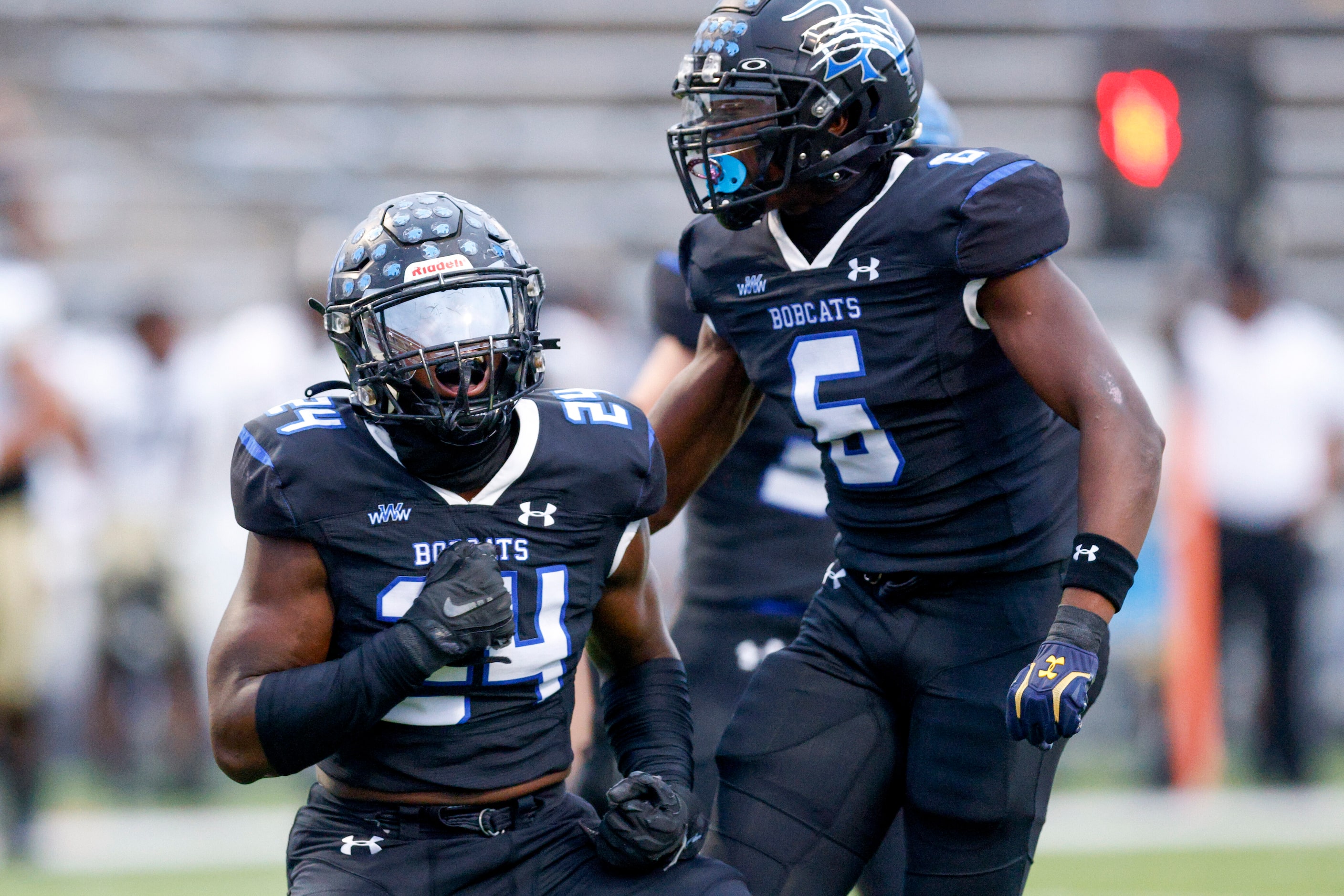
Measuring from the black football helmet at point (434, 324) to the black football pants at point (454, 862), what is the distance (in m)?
0.60

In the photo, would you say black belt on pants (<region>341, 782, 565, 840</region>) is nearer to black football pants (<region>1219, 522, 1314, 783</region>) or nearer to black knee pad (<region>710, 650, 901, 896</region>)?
black knee pad (<region>710, 650, 901, 896</region>)

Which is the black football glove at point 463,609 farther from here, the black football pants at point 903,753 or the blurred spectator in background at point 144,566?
the blurred spectator in background at point 144,566

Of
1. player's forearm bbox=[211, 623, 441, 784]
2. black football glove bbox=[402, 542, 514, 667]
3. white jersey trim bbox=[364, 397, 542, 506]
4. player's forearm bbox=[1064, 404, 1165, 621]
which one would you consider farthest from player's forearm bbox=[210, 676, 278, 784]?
player's forearm bbox=[1064, 404, 1165, 621]

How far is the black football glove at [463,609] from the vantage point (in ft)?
8.70

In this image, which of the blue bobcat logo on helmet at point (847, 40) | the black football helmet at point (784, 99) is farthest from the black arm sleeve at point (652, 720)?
the blue bobcat logo on helmet at point (847, 40)

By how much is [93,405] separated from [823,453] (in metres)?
5.82

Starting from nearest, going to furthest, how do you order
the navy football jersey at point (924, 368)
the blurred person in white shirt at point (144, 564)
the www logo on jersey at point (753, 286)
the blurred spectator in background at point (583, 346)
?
1. the navy football jersey at point (924, 368)
2. the www logo on jersey at point (753, 286)
3. the blurred person in white shirt at point (144, 564)
4. the blurred spectator in background at point (583, 346)

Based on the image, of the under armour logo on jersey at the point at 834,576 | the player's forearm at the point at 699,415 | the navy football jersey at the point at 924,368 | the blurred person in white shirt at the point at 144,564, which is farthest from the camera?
the blurred person in white shirt at the point at 144,564

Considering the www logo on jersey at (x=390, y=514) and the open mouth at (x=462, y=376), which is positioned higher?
the open mouth at (x=462, y=376)

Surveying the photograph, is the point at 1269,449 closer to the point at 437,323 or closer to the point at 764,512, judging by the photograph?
the point at 764,512

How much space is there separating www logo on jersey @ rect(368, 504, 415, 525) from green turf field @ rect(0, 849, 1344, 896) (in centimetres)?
329

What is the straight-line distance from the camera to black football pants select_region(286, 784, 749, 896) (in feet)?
8.95

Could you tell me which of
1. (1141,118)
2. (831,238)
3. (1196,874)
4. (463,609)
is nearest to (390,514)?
(463,609)

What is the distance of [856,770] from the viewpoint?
10.2 ft
